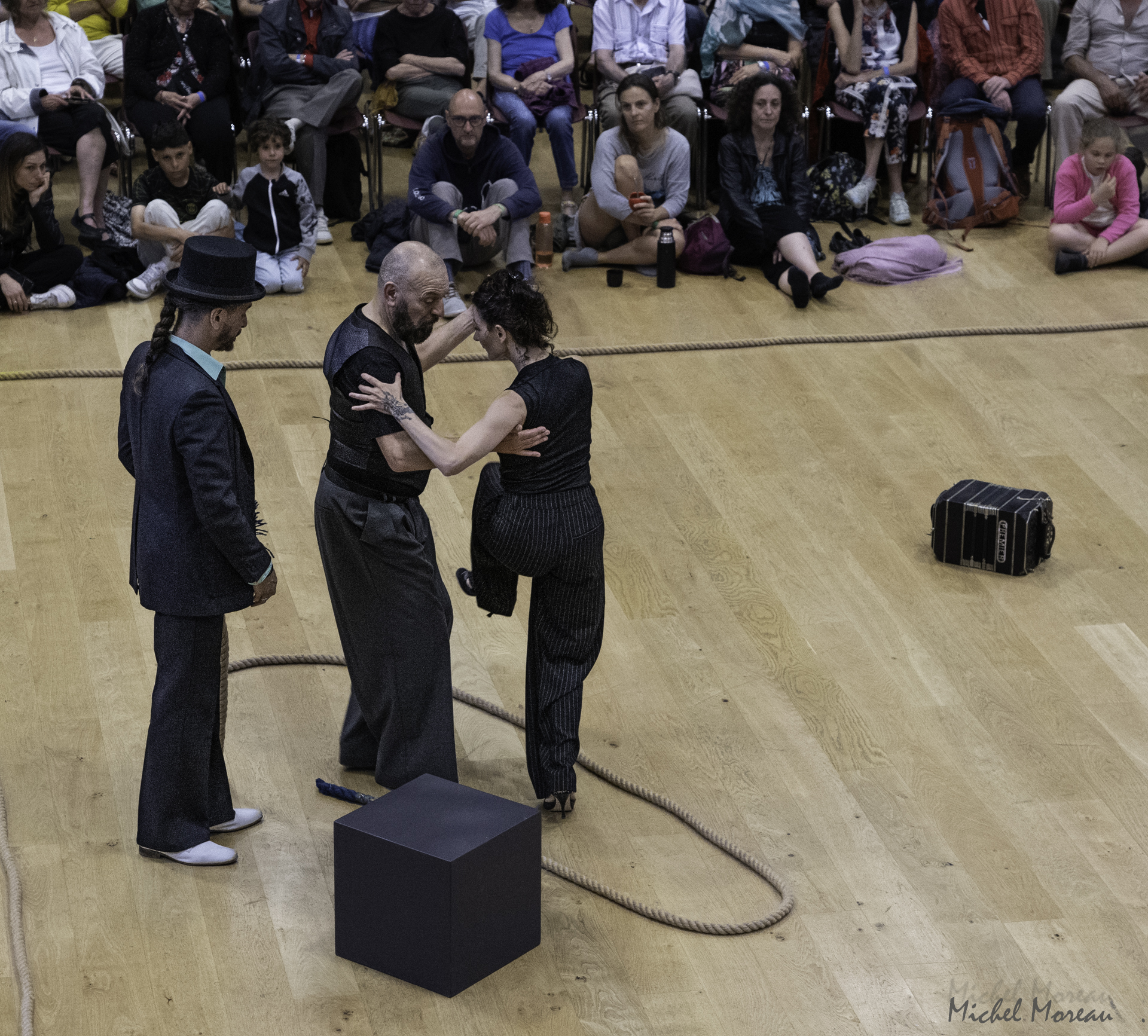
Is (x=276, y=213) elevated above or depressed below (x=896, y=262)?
above

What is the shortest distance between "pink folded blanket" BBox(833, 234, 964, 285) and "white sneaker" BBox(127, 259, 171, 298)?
3.01 metres

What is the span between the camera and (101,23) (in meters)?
8.46

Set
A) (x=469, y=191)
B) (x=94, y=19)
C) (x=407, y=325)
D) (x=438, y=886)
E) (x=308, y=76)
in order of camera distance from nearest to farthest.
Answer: (x=438, y=886) → (x=407, y=325) → (x=469, y=191) → (x=308, y=76) → (x=94, y=19)

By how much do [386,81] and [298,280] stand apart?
56.2 inches

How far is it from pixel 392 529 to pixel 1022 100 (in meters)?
5.70

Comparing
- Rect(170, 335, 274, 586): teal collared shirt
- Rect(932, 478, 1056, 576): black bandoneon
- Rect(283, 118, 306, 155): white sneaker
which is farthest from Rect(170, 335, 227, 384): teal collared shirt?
Rect(283, 118, 306, 155): white sneaker

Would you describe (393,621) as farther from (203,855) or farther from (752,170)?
(752,170)

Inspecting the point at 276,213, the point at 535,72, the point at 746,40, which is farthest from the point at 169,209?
the point at 746,40

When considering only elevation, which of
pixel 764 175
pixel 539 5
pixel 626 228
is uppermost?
pixel 539 5

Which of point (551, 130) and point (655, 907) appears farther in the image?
point (551, 130)

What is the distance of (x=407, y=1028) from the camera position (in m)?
3.31

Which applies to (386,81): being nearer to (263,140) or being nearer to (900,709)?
(263,140)

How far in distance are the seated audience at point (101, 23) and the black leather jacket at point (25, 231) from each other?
135 cm

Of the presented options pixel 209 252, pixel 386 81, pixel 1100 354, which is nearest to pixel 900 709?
pixel 209 252
